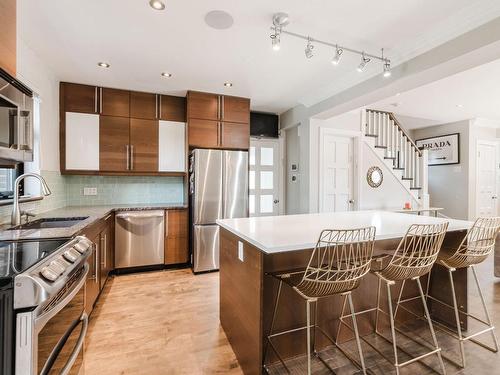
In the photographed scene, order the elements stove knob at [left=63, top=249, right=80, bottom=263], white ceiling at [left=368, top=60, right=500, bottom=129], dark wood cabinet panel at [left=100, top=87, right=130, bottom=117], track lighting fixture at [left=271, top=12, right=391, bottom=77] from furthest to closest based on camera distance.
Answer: dark wood cabinet panel at [left=100, top=87, right=130, bottom=117]
white ceiling at [left=368, top=60, right=500, bottom=129]
track lighting fixture at [left=271, top=12, right=391, bottom=77]
stove knob at [left=63, top=249, right=80, bottom=263]

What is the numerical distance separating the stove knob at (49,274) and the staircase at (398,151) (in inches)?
190

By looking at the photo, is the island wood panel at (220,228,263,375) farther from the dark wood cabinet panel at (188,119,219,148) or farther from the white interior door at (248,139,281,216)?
the white interior door at (248,139,281,216)

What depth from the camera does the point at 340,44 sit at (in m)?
2.51

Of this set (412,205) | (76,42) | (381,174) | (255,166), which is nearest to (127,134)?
(76,42)

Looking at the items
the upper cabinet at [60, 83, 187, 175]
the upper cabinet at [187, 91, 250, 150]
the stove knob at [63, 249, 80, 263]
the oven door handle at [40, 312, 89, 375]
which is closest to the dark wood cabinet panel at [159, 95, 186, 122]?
the upper cabinet at [60, 83, 187, 175]

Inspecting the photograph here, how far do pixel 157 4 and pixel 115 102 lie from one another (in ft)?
7.00

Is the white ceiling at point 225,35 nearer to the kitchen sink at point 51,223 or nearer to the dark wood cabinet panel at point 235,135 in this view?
the dark wood cabinet panel at point 235,135

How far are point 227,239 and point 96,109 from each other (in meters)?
2.92

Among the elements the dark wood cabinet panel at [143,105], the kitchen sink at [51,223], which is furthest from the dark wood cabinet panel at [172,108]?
the kitchen sink at [51,223]

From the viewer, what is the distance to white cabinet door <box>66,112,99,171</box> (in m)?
3.50

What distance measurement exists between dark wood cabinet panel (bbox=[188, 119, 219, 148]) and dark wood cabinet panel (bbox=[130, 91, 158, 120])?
2.01 feet

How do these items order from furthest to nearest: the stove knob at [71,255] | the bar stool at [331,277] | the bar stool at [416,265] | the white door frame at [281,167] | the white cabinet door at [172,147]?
the white door frame at [281,167] → the white cabinet door at [172,147] → the bar stool at [416,265] → the bar stool at [331,277] → the stove knob at [71,255]

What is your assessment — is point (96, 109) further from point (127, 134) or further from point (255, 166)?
point (255, 166)

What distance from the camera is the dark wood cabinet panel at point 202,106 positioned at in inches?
151
